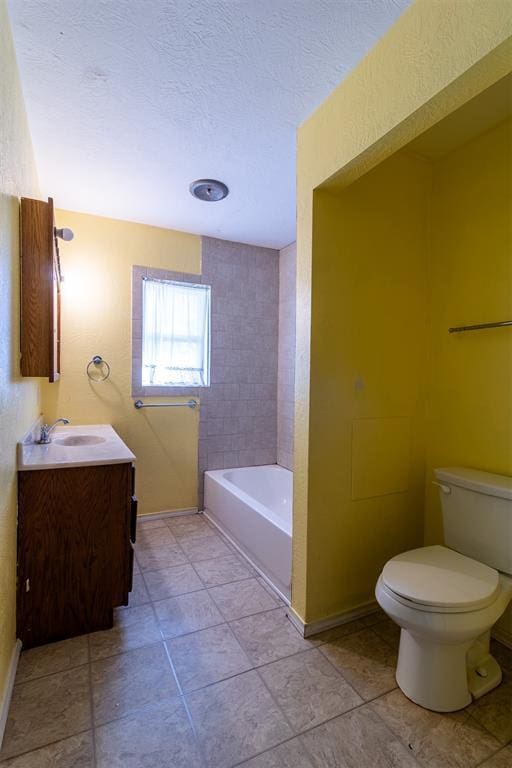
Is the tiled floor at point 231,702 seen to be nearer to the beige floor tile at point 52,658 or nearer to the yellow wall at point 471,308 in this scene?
the beige floor tile at point 52,658

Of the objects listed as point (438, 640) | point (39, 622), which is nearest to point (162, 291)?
point (39, 622)

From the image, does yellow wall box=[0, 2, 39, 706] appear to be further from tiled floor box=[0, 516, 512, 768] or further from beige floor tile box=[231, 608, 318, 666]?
beige floor tile box=[231, 608, 318, 666]

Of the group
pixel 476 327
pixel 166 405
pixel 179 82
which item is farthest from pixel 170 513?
pixel 179 82

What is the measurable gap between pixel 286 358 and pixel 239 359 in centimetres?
42

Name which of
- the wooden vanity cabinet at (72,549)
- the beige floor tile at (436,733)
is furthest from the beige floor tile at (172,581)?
the beige floor tile at (436,733)

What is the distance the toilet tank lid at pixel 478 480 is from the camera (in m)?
1.52

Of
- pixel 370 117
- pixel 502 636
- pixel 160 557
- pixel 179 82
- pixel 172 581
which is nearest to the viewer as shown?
pixel 370 117

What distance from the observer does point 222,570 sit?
7.54 feet

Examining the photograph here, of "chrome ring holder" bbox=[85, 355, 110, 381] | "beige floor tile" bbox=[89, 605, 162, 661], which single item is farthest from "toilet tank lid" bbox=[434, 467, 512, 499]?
"chrome ring holder" bbox=[85, 355, 110, 381]

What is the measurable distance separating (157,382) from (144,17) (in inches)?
87.3

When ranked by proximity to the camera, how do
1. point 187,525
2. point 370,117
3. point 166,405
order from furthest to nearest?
point 166,405 → point 187,525 → point 370,117

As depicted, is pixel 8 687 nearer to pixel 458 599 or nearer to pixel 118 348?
pixel 458 599

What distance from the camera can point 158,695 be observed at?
1392mm

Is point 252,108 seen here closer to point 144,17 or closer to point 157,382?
point 144,17
